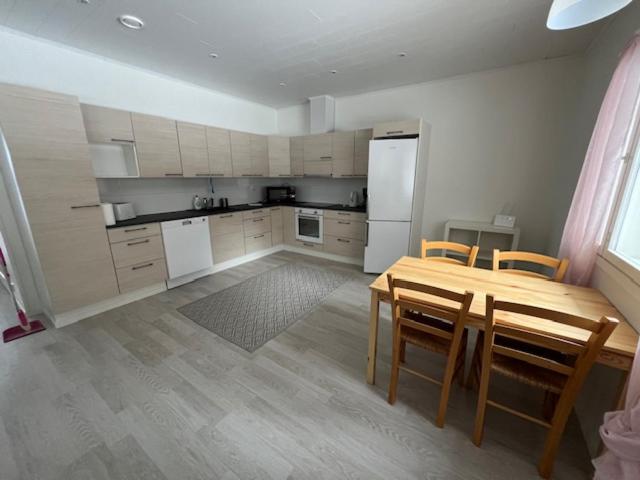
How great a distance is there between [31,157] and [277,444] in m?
2.97

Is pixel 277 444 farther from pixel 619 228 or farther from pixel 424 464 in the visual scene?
pixel 619 228

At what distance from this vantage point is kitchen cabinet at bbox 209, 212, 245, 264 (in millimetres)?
3660

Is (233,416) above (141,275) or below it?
below

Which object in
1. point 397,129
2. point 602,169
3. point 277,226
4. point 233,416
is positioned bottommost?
point 233,416

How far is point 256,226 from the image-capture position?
14.1 ft

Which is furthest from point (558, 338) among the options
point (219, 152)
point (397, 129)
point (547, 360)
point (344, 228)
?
point (219, 152)

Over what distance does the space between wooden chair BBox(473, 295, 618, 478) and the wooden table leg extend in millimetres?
590

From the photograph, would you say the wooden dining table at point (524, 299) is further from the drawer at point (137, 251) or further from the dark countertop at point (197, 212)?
the drawer at point (137, 251)

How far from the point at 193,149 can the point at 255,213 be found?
52.0 inches

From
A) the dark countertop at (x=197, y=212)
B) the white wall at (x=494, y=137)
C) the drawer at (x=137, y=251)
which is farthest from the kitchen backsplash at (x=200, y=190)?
the white wall at (x=494, y=137)

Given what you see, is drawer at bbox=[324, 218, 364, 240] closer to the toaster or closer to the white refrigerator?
the white refrigerator

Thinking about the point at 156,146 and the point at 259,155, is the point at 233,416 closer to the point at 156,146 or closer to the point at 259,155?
the point at 156,146

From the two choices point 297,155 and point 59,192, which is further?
point 297,155

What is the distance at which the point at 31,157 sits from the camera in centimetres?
208
